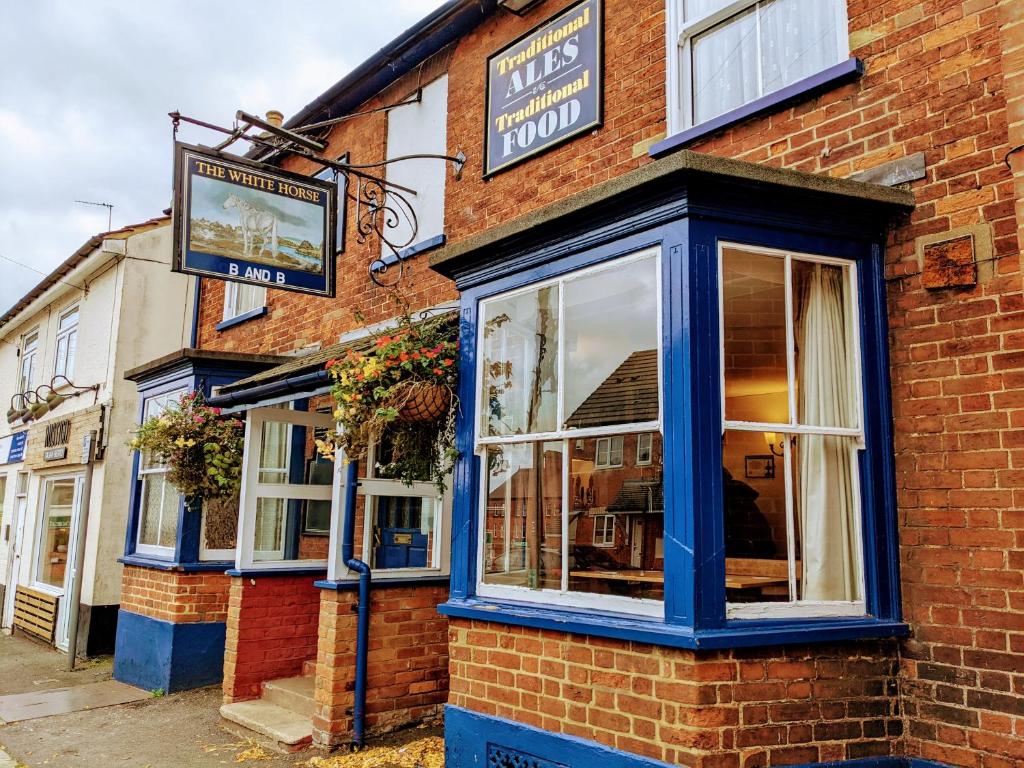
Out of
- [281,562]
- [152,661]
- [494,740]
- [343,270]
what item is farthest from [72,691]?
[494,740]

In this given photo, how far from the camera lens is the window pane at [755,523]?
13.5 feet

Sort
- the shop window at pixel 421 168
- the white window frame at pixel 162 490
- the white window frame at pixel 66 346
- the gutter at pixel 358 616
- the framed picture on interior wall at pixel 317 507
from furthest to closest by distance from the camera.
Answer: the white window frame at pixel 66 346, the white window frame at pixel 162 490, the framed picture on interior wall at pixel 317 507, the shop window at pixel 421 168, the gutter at pixel 358 616

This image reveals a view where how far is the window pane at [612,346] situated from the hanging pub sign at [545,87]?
2.18 m

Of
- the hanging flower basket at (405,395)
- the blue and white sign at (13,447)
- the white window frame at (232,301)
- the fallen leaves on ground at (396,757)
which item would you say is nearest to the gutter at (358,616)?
the fallen leaves on ground at (396,757)

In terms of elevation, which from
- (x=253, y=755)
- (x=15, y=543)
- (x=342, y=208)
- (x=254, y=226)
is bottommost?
(x=253, y=755)

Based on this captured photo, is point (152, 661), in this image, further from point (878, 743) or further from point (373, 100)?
point (878, 743)

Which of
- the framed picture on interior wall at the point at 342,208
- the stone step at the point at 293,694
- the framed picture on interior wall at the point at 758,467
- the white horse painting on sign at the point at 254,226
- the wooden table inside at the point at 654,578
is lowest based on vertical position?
the stone step at the point at 293,694

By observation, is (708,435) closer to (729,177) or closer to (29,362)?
(729,177)

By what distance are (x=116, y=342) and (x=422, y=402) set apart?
816 cm

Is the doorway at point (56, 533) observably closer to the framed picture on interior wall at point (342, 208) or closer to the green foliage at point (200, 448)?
the green foliage at point (200, 448)

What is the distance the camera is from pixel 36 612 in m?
12.6

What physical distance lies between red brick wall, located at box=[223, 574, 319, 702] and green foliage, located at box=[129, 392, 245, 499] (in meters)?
1.13

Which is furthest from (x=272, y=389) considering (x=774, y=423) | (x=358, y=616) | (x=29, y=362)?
(x=29, y=362)

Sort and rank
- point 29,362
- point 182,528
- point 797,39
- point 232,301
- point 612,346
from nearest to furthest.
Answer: point 612,346 < point 797,39 < point 182,528 < point 232,301 < point 29,362
